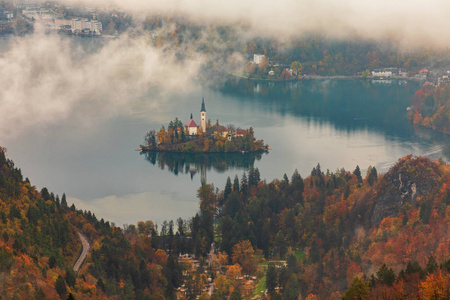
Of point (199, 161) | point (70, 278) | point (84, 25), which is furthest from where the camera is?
point (84, 25)

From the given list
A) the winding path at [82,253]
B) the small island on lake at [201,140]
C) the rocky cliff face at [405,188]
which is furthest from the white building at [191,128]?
the winding path at [82,253]

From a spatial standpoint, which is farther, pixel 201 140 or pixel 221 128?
pixel 221 128

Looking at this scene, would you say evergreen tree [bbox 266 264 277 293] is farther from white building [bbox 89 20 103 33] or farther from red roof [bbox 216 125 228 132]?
white building [bbox 89 20 103 33]

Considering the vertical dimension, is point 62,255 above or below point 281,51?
below

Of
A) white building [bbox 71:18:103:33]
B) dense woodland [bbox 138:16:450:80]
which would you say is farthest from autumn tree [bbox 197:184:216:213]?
white building [bbox 71:18:103:33]

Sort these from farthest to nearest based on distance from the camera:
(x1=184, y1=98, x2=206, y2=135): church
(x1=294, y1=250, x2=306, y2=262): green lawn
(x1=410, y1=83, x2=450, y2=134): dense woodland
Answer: (x1=410, y1=83, x2=450, y2=134): dense woodland, (x1=184, y1=98, x2=206, y2=135): church, (x1=294, y1=250, x2=306, y2=262): green lawn

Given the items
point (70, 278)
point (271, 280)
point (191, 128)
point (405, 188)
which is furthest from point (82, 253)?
point (191, 128)

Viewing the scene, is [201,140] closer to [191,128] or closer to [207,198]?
[191,128]

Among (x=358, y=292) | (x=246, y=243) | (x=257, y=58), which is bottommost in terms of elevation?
(x=246, y=243)
